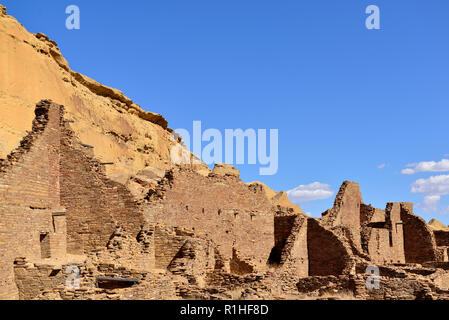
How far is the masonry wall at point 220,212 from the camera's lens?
19984 millimetres

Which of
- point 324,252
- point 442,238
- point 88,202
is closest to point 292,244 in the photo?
point 324,252

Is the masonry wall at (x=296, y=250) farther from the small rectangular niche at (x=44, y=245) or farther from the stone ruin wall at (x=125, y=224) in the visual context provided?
the small rectangular niche at (x=44, y=245)

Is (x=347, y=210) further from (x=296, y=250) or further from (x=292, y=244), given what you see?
(x=292, y=244)

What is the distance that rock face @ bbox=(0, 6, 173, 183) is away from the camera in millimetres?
37531

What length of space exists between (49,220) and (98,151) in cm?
2894

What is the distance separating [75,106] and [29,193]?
3274 centimetres

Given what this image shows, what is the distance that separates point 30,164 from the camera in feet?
55.9

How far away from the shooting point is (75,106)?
48.2 meters

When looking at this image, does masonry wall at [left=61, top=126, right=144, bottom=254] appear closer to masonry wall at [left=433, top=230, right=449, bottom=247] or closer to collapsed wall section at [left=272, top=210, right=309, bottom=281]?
collapsed wall section at [left=272, top=210, right=309, bottom=281]

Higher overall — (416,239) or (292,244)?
(416,239)

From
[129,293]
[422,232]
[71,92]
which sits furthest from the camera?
[71,92]
